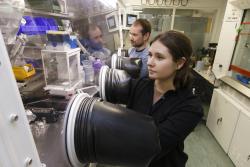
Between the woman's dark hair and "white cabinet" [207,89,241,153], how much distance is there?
155cm

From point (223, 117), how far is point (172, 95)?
6.25 ft

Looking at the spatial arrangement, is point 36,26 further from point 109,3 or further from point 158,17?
point 158,17

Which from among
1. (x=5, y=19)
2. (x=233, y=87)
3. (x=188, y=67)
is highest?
(x=5, y=19)

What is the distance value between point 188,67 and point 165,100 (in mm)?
260

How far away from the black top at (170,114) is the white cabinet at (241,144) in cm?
139

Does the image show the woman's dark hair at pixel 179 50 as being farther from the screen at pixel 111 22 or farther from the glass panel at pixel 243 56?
the screen at pixel 111 22

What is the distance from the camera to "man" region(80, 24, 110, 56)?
212cm

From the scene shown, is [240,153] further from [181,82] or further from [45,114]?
[45,114]

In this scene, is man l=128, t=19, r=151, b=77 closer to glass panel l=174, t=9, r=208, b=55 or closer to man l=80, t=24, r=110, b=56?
man l=80, t=24, r=110, b=56

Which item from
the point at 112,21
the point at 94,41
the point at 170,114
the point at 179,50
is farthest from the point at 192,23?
the point at 170,114

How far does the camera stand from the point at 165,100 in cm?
92

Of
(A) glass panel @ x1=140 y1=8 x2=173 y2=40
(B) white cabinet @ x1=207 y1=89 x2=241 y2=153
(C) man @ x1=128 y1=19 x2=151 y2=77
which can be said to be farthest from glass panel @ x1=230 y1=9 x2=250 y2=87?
(A) glass panel @ x1=140 y1=8 x2=173 y2=40

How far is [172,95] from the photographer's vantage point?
923 mm

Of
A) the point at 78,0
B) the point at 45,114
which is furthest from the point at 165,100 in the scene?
the point at 78,0
